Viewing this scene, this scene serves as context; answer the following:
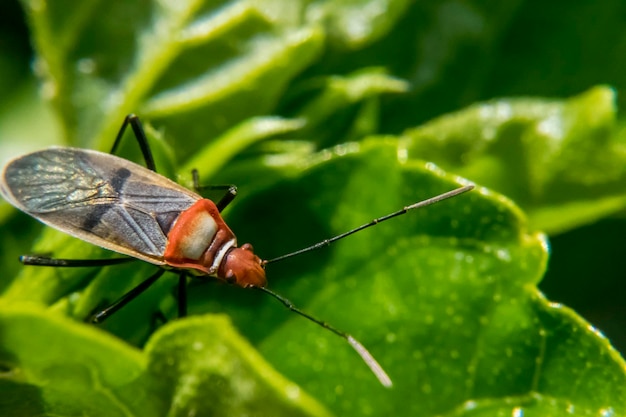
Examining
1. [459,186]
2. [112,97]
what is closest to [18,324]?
[459,186]

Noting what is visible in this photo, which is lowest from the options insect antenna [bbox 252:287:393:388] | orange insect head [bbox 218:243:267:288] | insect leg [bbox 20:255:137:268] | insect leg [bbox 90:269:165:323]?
insect antenna [bbox 252:287:393:388]

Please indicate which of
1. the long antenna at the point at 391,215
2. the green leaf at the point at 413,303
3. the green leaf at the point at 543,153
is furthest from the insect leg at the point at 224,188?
the green leaf at the point at 543,153

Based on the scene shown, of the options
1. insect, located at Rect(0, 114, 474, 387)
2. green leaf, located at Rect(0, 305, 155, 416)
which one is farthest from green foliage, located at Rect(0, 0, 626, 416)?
insect, located at Rect(0, 114, 474, 387)

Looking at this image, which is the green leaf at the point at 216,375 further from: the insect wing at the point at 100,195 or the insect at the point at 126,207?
the insect wing at the point at 100,195

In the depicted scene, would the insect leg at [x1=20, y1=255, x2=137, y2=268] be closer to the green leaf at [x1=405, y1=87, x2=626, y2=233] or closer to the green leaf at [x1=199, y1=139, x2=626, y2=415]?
the green leaf at [x1=199, y1=139, x2=626, y2=415]

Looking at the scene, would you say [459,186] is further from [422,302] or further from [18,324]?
[18,324]
